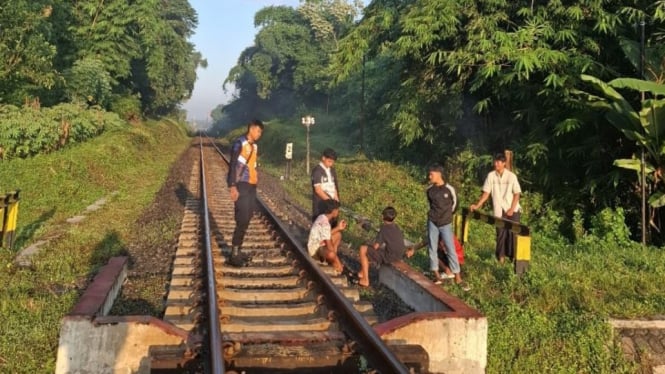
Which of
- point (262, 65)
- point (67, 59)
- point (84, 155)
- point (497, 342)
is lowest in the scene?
point (497, 342)

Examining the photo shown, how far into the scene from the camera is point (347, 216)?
516 inches

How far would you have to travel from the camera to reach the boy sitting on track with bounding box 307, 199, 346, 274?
7.86 meters

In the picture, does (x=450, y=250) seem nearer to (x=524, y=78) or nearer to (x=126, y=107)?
(x=524, y=78)

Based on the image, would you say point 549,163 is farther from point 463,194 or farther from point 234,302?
point 234,302

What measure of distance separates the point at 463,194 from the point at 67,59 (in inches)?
942

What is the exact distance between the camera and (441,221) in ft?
24.6

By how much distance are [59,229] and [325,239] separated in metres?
5.63

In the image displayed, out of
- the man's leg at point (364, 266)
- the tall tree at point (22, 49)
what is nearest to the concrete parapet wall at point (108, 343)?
the man's leg at point (364, 266)

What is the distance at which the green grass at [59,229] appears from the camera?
532 centimetres

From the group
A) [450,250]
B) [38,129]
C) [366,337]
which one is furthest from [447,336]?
[38,129]

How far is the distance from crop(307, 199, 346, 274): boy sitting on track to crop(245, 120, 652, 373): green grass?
1.46 metres

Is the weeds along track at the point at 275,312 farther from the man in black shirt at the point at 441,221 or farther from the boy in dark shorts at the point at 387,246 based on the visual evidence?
the man in black shirt at the point at 441,221

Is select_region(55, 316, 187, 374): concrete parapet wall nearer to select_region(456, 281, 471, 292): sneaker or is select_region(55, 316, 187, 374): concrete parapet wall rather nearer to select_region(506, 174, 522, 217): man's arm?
select_region(456, 281, 471, 292): sneaker

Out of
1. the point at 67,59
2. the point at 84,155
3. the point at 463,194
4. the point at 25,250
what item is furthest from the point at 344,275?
the point at 67,59
